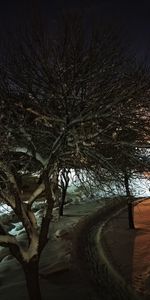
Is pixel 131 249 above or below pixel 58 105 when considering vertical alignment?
below

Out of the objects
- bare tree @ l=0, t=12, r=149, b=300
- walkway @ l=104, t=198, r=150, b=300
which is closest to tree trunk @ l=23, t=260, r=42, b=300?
bare tree @ l=0, t=12, r=149, b=300

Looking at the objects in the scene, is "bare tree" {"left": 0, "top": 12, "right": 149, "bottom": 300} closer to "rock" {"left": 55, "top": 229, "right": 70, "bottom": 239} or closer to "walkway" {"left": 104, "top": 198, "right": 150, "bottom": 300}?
"walkway" {"left": 104, "top": 198, "right": 150, "bottom": 300}

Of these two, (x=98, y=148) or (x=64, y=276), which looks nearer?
(x=98, y=148)

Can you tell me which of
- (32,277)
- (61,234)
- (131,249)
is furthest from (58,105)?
(61,234)

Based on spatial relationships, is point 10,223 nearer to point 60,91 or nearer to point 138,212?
point 138,212

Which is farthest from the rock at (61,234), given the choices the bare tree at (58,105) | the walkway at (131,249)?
the bare tree at (58,105)

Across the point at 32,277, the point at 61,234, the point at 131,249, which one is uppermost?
the point at 61,234

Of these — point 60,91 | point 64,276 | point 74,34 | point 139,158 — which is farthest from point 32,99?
point 64,276

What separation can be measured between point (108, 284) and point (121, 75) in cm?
629

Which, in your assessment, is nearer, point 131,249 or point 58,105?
point 58,105

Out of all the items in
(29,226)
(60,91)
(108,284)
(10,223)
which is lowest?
(108,284)

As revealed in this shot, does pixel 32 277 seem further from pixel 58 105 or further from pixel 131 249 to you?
pixel 131 249

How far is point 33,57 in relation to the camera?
8.28 m

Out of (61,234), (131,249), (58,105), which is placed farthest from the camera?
(61,234)
